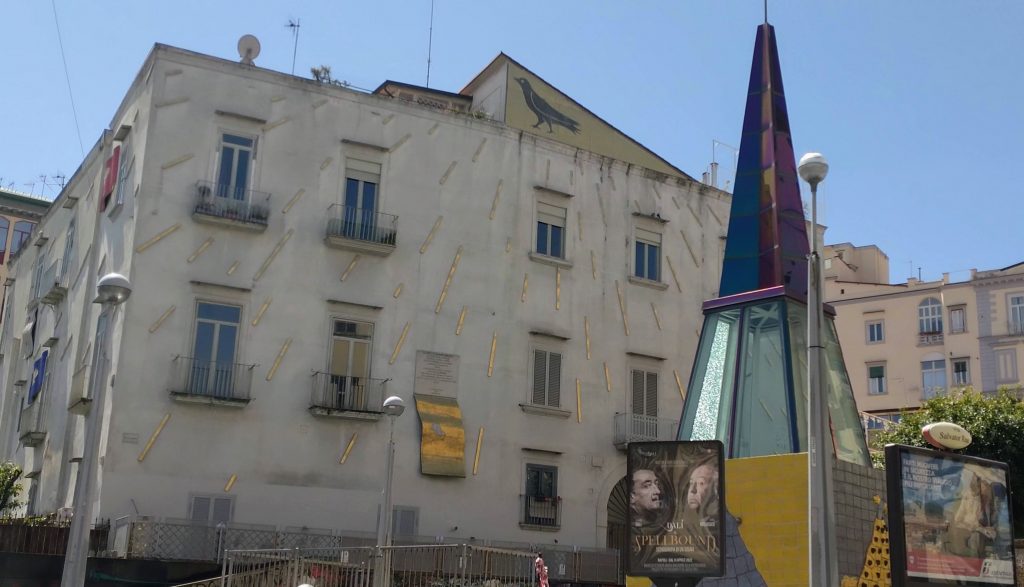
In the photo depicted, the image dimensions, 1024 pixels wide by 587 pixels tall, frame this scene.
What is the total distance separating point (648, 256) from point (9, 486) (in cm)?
2050

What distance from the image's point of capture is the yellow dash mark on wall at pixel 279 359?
2998 centimetres

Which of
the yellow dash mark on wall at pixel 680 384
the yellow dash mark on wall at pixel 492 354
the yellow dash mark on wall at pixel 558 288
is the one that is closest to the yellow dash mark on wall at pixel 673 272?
the yellow dash mark on wall at pixel 680 384

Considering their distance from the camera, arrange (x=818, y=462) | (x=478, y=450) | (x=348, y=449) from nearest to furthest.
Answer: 1. (x=818, y=462)
2. (x=348, y=449)
3. (x=478, y=450)

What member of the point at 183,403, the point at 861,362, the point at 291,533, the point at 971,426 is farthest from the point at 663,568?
the point at 861,362

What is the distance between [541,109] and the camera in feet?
122

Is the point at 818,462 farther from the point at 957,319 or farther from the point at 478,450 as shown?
Result: the point at 957,319

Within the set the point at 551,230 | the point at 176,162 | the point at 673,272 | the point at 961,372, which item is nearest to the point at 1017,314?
the point at 961,372

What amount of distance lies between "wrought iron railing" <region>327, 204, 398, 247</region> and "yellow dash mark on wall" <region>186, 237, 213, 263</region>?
312cm

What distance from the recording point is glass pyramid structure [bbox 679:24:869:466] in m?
20.8

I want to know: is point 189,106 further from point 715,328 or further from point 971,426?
point 971,426

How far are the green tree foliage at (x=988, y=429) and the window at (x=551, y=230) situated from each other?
42.2ft

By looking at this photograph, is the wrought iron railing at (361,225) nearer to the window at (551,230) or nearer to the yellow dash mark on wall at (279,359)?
the yellow dash mark on wall at (279,359)

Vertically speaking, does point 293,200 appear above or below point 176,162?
below

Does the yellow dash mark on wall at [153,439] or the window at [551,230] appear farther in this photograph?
the window at [551,230]
